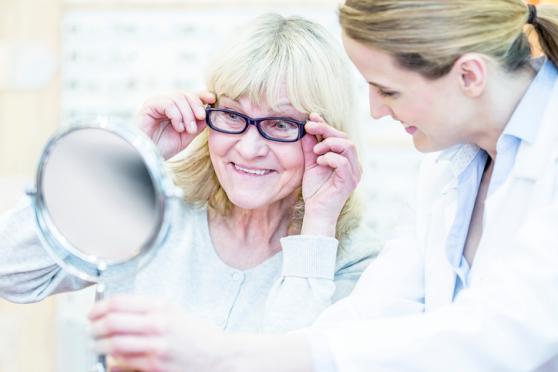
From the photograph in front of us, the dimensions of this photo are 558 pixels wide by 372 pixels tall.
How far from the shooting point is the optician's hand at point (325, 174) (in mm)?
1702

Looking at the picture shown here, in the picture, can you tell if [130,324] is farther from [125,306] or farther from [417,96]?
[417,96]

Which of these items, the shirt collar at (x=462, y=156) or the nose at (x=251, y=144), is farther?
the nose at (x=251, y=144)

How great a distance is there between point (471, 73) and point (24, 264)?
3.06ft

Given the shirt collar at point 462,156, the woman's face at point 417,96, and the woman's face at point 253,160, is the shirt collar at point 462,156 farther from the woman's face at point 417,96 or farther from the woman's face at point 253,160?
the woman's face at point 253,160

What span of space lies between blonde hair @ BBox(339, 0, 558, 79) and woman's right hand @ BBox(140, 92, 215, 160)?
1.65ft

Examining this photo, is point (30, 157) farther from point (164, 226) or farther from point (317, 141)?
point (164, 226)

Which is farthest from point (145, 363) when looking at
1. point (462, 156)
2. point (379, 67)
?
point (462, 156)

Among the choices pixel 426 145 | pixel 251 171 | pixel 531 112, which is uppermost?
pixel 531 112

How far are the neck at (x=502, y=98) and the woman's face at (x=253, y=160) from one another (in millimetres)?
464

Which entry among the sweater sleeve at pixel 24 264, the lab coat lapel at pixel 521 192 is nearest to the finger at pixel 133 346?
the lab coat lapel at pixel 521 192

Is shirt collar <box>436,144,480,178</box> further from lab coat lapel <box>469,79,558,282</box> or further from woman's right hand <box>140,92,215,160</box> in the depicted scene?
woman's right hand <box>140,92,215,160</box>

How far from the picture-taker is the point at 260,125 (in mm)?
1707

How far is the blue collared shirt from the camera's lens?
131 centimetres

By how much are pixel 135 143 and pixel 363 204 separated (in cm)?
98
